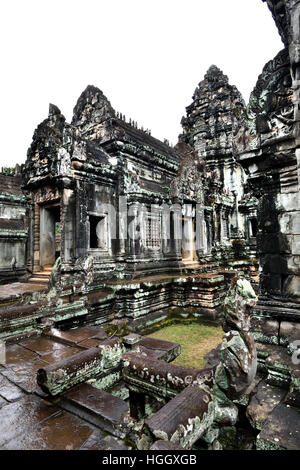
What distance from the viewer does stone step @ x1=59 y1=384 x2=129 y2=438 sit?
7.84 ft

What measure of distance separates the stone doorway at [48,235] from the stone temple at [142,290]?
48 millimetres

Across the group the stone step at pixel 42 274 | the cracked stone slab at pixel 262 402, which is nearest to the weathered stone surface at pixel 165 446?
the cracked stone slab at pixel 262 402

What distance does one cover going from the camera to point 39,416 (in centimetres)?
260

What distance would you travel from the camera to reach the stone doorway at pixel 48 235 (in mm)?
7824

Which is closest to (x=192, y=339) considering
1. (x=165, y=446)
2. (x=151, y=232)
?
(x=151, y=232)

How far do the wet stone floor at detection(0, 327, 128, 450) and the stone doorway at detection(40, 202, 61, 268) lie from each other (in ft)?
13.8

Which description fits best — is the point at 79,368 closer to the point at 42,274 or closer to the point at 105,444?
the point at 105,444

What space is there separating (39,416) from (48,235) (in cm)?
614

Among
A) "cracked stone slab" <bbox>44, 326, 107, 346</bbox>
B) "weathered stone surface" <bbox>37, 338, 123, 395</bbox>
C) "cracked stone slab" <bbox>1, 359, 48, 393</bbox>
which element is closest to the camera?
"weathered stone surface" <bbox>37, 338, 123, 395</bbox>

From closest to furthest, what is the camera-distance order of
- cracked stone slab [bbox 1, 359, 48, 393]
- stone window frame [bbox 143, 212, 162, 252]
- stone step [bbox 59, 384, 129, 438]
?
stone step [bbox 59, 384, 129, 438], cracked stone slab [bbox 1, 359, 48, 393], stone window frame [bbox 143, 212, 162, 252]

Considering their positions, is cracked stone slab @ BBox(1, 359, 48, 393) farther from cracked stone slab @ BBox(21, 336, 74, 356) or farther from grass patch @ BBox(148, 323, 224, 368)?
grass patch @ BBox(148, 323, 224, 368)

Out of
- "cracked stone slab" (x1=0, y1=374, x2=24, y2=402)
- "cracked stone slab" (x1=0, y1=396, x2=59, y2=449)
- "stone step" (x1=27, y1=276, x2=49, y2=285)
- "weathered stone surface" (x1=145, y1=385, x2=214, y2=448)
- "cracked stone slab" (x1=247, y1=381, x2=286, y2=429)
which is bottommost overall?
"cracked stone slab" (x1=0, y1=374, x2=24, y2=402)

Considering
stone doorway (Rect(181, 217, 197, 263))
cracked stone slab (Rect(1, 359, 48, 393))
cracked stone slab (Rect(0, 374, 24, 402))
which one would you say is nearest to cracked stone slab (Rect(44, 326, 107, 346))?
cracked stone slab (Rect(1, 359, 48, 393))
